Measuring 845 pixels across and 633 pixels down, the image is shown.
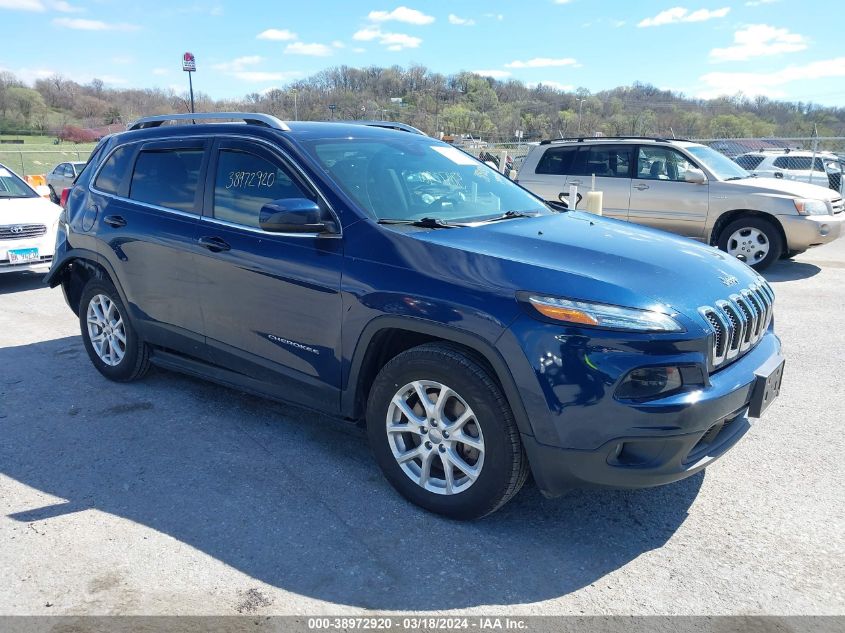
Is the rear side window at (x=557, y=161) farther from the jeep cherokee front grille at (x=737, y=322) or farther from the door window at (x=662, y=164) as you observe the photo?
the jeep cherokee front grille at (x=737, y=322)

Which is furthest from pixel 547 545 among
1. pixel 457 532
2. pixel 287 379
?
pixel 287 379

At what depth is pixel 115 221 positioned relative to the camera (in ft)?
15.4

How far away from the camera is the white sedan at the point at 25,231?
8.50m

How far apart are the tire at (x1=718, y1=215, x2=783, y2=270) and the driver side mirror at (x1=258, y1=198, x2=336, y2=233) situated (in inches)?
307

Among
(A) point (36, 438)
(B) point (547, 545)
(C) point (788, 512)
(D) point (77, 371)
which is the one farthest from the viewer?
(D) point (77, 371)

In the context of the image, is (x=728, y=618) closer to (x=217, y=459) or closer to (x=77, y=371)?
(x=217, y=459)

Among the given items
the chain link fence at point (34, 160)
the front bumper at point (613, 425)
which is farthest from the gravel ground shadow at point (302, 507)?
the chain link fence at point (34, 160)

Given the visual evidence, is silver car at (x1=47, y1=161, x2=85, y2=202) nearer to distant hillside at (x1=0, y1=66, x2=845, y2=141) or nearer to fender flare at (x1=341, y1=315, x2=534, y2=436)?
distant hillside at (x1=0, y1=66, x2=845, y2=141)

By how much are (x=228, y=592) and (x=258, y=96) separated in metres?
25.8

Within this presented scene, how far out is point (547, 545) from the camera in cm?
302

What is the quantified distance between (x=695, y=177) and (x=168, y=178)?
7862 mm

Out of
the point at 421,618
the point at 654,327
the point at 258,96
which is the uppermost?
the point at 258,96

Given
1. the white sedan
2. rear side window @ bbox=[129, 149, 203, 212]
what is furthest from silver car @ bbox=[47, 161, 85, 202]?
rear side window @ bbox=[129, 149, 203, 212]

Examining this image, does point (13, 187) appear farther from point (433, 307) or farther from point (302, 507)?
point (433, 307)
